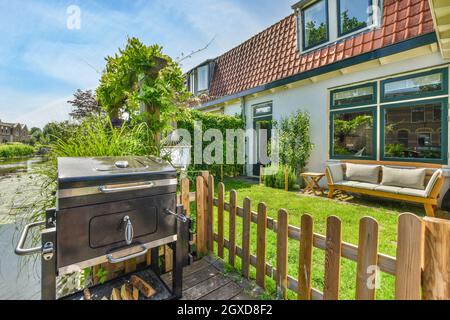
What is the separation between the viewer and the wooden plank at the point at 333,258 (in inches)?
59.1

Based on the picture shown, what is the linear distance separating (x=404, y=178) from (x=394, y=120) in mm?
1444

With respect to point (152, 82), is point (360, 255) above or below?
below

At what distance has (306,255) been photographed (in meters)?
1.69

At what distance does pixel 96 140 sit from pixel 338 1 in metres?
7.25

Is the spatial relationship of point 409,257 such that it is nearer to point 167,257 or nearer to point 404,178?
point 167,257

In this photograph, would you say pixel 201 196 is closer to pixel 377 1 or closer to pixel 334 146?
pixel 334 146

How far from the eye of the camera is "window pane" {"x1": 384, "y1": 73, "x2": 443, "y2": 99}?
454 cm

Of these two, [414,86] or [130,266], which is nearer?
[130,266]

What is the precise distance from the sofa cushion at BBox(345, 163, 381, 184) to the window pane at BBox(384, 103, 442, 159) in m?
0.55

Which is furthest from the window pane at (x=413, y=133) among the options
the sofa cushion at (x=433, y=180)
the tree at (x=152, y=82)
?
the tree at (x=152, y=82)

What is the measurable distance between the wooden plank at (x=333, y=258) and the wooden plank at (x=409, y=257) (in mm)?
323

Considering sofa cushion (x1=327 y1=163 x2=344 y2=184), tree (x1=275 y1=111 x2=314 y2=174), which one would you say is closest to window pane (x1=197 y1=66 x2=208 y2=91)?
tree (x1=275 y1=111 x2=314 y2=174)

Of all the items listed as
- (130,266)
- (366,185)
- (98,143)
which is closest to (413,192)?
(366,185)
